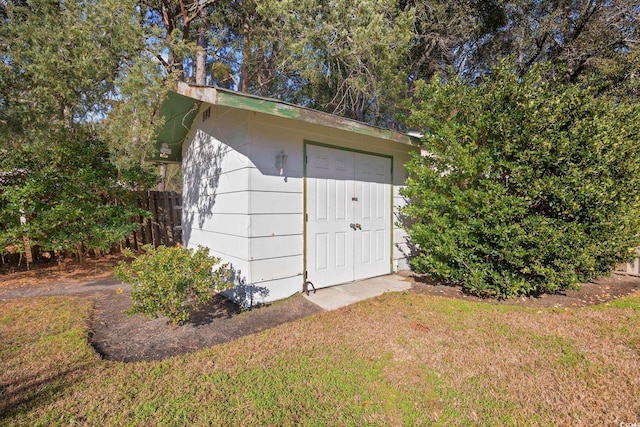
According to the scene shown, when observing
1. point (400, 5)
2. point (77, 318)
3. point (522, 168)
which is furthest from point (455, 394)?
point (400, 5)

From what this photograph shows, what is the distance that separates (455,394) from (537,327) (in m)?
1.79

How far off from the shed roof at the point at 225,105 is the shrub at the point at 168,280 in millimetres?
1797

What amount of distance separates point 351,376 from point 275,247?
210cm

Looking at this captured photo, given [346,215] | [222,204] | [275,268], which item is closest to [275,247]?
[275,268]

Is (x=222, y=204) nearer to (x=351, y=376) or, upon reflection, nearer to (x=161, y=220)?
(x=351, y=376)

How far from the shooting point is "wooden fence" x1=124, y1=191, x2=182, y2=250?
7.34m

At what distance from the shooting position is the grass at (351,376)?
1.99 metres

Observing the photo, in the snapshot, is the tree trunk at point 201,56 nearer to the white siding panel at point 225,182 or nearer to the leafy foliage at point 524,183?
the white siding panel at point 225,182

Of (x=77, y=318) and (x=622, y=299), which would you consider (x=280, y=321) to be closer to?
(x=77, y=318)

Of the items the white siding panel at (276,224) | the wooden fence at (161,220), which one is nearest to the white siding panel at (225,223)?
the white siding panel at (276,224)

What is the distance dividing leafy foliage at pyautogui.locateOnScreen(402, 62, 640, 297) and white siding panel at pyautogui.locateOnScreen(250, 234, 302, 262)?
215 centimetres

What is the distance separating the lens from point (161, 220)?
24.2ft

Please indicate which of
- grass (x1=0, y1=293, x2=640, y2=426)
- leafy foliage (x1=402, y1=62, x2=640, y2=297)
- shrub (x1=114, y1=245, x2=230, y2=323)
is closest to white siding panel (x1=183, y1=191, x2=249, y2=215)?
shrub (x1=114, y1=245, x2=230, y2=323)

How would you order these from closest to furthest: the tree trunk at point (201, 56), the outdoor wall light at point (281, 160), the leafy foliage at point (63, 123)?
the outdoor wall light at point (281, 160) → the leafy foliage at point (63, 123) → the tree trunk at point (201, 56)
